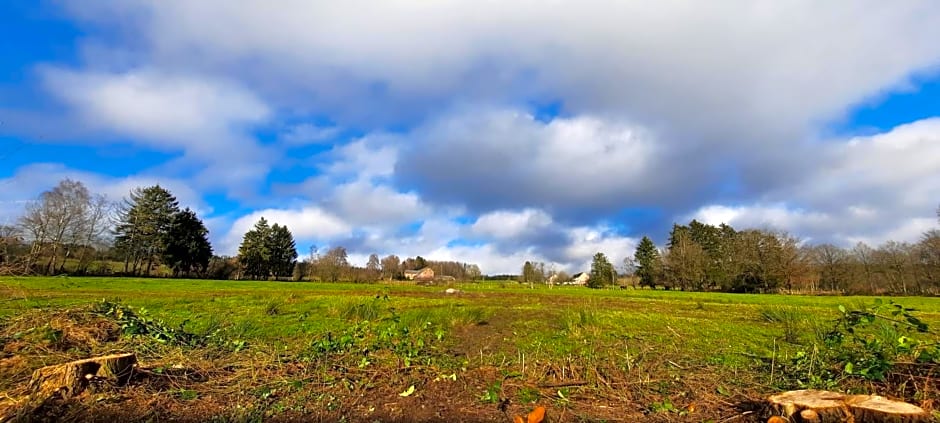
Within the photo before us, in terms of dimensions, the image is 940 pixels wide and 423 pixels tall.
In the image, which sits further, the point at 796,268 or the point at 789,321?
the point at 796,268

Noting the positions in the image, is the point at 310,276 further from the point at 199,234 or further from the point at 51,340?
the point at 51,340

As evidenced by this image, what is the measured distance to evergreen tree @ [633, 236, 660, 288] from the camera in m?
74.2

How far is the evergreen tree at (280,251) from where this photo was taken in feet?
238

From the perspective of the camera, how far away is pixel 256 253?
230 ft

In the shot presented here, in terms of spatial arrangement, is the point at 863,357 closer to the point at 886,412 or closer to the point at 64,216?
the point at 886,412

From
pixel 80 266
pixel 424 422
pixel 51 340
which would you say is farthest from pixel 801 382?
pixel 80 266

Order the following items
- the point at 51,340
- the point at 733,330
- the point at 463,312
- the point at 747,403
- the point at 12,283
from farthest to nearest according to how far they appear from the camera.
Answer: the point at 463,312, the point at 733,330, the point at 12,283, the point at 51,340, the point at 747,403

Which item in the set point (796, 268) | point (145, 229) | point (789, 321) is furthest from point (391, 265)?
point (789, 321)

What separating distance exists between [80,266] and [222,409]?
194ft

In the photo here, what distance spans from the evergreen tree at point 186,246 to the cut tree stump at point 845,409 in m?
68.4

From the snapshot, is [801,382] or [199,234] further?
[199,234]

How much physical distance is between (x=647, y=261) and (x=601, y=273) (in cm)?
965

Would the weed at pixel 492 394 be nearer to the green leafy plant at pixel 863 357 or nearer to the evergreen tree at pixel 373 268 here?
the green leafy plant at pixel 863 357

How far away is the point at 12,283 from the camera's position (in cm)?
868
